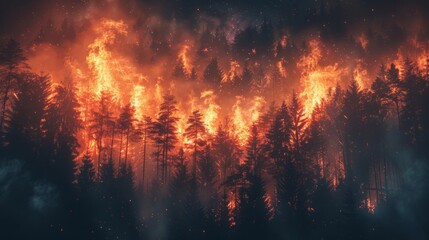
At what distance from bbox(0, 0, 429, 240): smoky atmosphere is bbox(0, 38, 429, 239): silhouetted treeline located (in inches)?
8.1

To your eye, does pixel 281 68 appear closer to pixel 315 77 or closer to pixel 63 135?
pixel 315 77

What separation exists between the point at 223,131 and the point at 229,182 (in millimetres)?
13226

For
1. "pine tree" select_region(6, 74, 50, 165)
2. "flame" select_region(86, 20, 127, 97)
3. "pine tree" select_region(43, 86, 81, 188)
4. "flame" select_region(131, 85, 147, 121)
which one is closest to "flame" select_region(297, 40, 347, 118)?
"flame" select_region(131, 85, 147, 121)

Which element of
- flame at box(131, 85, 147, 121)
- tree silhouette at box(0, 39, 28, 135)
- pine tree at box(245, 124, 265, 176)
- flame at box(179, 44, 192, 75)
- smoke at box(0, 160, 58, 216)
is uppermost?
flame at box(179, 44, 192, 75)

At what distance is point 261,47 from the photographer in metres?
102

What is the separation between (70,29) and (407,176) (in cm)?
8408

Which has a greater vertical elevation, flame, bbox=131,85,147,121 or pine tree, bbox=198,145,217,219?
flame, bbox=131,85,147,121

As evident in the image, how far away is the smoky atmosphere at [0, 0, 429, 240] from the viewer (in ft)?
128

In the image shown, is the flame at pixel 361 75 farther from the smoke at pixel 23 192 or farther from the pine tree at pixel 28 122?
the smoke at pixel 23 192

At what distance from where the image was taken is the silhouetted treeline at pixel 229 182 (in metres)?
37.3

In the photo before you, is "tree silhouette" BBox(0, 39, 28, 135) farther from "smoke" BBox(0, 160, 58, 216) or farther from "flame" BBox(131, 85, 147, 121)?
"flame" BBox(131, 85, 147, 121)

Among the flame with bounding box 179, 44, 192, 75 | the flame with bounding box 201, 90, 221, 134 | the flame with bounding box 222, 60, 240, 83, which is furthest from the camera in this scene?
the flame with bounding box 179, 44, 192, 75

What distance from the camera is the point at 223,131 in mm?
57906

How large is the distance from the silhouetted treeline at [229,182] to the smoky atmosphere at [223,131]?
206 millimetres
